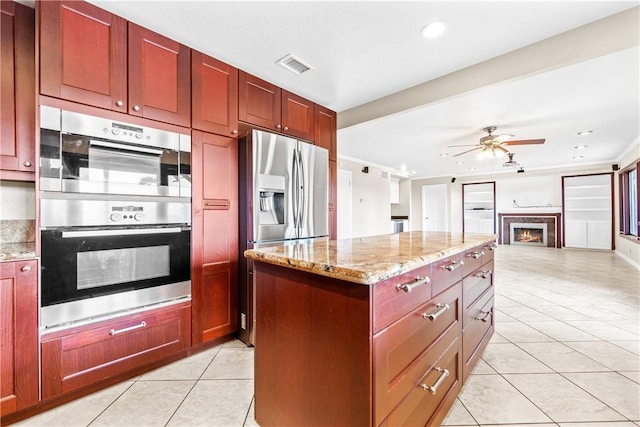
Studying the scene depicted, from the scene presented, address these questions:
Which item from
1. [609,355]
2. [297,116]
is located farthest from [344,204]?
[609,355]

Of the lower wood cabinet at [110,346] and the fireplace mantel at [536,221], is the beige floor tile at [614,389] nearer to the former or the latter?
the lower wood cabinet at [110,346]

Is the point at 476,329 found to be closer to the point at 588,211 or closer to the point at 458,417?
the point at 458,417

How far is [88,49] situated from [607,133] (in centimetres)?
686

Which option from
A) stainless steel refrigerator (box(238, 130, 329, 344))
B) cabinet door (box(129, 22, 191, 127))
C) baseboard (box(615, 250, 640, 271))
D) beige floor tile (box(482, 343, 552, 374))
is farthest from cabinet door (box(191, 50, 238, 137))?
baseboard (box(615, 250, 640, 271))

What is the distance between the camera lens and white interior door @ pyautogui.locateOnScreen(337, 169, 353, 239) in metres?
6.01

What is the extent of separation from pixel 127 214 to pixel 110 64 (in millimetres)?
957

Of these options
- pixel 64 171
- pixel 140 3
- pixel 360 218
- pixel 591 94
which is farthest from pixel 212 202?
pixel 360 218

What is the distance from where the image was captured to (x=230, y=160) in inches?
91.9

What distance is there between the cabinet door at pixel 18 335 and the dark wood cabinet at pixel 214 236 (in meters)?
0.84

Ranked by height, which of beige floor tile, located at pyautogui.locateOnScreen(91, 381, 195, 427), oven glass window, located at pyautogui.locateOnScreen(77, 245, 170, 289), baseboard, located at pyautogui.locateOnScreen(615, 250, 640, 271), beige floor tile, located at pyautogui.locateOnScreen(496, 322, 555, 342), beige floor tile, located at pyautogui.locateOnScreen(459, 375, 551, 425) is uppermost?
oven glass window, located at pyautogui.locateOnScreen(77, 245, 170, 289)

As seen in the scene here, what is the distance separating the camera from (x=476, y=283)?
5.91 ft

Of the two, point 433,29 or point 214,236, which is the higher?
point 433,29

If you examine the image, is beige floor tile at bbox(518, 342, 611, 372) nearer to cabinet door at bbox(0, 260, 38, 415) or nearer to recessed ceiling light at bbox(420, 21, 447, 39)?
recessed ceiling light at bbox(420, 21, 447, 39)

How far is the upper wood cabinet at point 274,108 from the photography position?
2.46 meters
